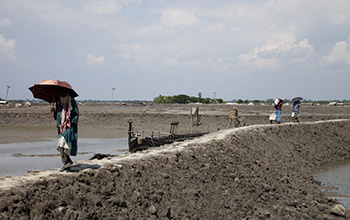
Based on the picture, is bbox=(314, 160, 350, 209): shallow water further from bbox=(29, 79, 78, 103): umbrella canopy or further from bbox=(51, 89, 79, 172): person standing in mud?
bbox=(29, 79, 78, 103): umbrella canopy

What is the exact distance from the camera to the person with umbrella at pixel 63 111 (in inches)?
303

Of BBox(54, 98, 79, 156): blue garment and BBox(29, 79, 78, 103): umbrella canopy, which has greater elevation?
BBox(29, 79, 78, 103): umbrella canopy

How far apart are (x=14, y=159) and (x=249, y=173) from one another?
13.2m

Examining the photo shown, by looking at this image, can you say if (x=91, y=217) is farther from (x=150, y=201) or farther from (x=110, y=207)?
(x=150, y=201)

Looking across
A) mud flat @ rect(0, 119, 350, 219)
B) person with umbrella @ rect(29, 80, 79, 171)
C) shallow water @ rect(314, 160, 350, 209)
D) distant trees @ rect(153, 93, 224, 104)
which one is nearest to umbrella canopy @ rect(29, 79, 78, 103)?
person with umbrella @ rect(29, 80, 79, 171)

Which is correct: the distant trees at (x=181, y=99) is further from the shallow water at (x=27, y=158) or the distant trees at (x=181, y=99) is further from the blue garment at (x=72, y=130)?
the blue garment at (x=72, y=130)

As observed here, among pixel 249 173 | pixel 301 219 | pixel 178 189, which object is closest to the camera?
pixel 178 189

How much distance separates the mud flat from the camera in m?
6.61

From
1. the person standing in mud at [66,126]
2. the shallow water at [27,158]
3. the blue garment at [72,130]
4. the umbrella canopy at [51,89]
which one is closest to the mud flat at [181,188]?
the person standing in mud at [66,126]

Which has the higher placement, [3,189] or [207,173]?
[3,189]

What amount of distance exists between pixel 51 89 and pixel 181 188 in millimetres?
4489

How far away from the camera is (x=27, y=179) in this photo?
22.9 ft

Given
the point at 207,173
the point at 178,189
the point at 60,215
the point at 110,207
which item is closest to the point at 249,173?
the point at 207,173

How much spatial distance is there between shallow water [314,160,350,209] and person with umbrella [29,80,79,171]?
34.4 feet
